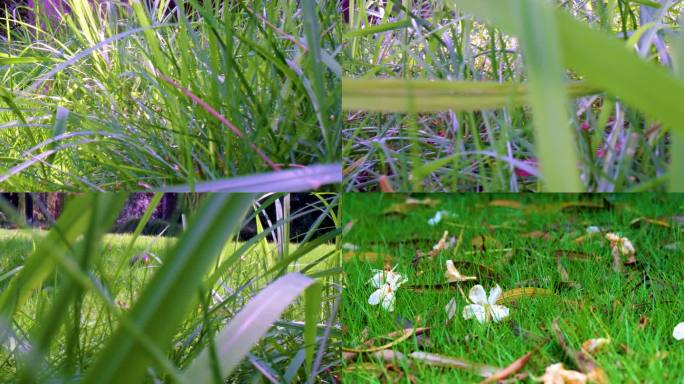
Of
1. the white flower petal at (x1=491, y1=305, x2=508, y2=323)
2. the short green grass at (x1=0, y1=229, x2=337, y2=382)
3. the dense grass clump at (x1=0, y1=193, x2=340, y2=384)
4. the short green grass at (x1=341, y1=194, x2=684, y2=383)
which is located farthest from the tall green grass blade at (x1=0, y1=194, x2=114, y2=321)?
the white flower petal at (x1=491, y1=305, x2=508, y2=323)

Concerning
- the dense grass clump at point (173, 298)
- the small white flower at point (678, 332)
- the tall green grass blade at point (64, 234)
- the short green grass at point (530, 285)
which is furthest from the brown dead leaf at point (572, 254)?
the tall green grass blade at point (64, 234)

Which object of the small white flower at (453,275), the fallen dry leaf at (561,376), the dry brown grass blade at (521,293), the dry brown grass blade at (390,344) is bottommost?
the dry brown grass blade at (390,344)

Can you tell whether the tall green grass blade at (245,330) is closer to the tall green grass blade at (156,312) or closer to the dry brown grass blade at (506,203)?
the tall green grass blade at (156,312)

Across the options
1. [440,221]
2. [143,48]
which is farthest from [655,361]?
[143,48]

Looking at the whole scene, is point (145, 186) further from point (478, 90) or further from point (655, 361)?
point (655, 361)

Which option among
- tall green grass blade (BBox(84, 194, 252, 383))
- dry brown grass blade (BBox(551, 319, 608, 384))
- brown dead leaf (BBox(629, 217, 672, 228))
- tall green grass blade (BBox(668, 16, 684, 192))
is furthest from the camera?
brown dead leaf (BBox(629, 217, 672, 228))

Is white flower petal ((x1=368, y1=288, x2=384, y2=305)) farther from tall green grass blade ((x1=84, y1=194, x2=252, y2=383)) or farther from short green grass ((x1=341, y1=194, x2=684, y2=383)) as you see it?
tall green grass blade ((x1=84, y1=194, x2=252, y2=383))
